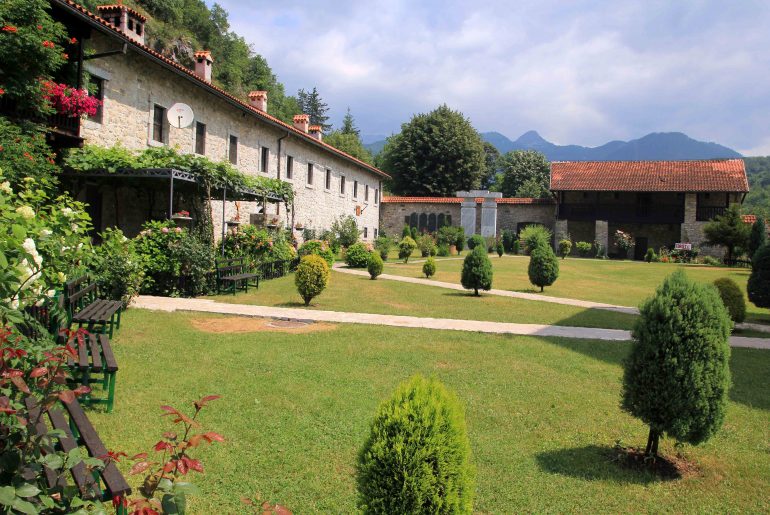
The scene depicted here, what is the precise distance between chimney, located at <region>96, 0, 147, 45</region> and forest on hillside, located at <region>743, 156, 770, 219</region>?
5317 cm

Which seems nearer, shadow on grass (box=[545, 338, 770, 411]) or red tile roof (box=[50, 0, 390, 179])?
shadow on grass (box=[545, 338, 770, 411])

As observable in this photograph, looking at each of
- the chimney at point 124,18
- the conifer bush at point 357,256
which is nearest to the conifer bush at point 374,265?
the conifer bush at point 357,256

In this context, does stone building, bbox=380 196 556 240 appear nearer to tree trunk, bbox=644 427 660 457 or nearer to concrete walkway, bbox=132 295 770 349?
concrete walkway, bbox=132 295 770 349

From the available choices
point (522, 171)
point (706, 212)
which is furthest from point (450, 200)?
point (522, 171)

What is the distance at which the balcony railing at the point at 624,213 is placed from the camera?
3700cm

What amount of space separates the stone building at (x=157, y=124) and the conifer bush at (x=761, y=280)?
543 inches

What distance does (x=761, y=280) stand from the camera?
493 inches

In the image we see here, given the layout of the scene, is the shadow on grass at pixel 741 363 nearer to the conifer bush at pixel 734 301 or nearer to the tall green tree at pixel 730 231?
the conifer bush at pixel 734 301

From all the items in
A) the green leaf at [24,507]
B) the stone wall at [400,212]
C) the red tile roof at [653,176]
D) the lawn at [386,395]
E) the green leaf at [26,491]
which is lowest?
the lawn at [386,395]

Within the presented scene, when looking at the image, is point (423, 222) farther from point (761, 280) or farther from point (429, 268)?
point (761, 280)

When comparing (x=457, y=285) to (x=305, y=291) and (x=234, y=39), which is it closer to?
(x=305, y=291)

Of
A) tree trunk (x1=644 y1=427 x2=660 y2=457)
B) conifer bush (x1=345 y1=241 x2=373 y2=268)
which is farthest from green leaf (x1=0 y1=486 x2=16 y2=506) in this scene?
conifer bush (x1=345 y1=241 x2=373 y2=268)

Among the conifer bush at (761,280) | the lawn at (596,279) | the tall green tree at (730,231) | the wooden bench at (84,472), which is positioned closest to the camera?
the wooden bench at (84,472)

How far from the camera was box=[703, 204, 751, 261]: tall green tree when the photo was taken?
101 feet
